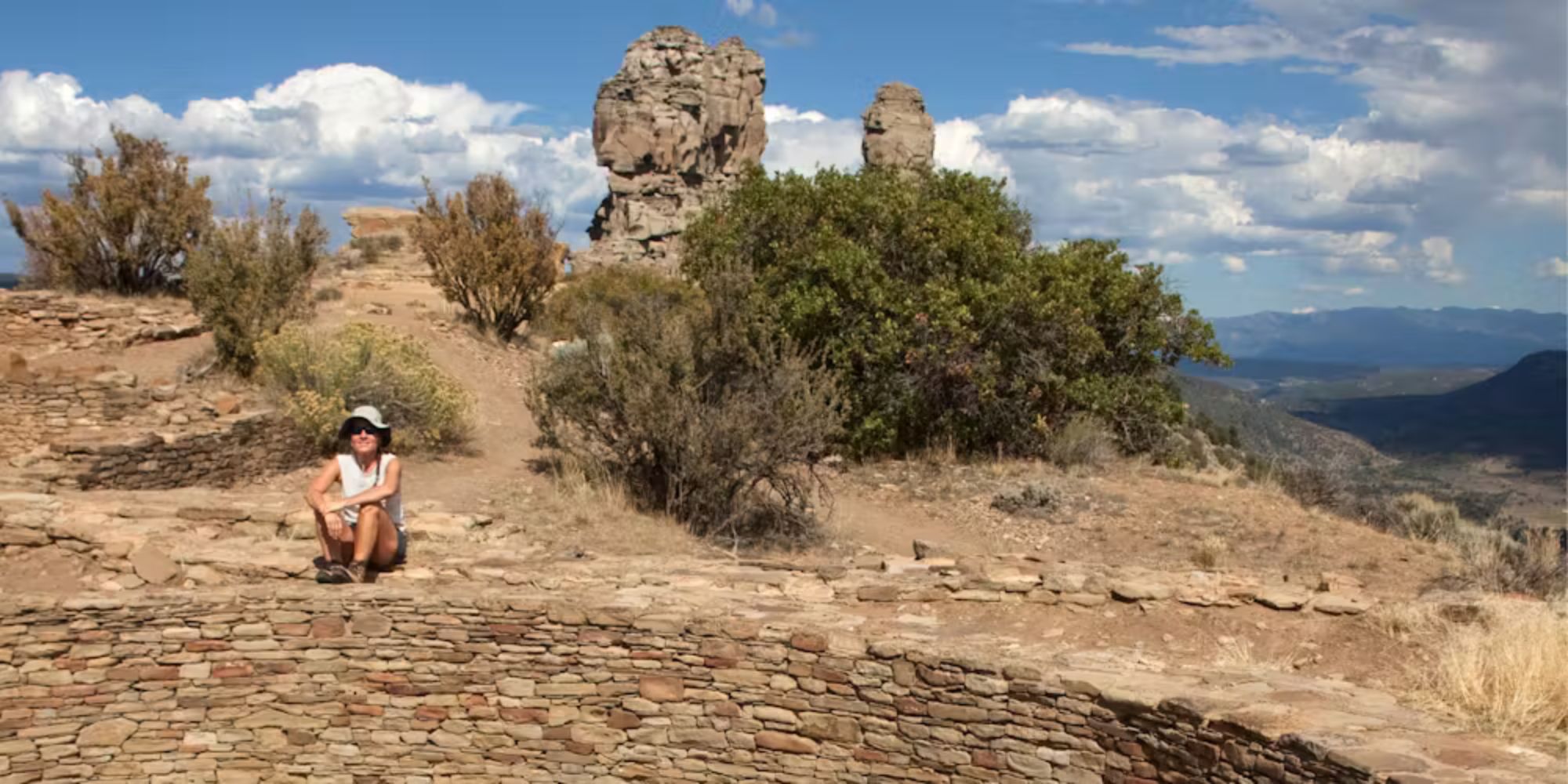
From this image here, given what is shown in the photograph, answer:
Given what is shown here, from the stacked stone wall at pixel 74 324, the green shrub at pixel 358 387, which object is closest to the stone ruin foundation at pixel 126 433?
the green shrub at pixel 358 387

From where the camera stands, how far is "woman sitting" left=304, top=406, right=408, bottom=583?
7.96 m

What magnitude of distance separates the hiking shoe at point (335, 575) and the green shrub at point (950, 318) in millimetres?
8614

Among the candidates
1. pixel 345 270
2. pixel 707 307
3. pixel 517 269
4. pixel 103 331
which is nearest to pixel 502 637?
pixel 707 307

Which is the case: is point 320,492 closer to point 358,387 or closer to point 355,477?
point 355,477

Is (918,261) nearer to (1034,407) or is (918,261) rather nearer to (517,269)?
(1034,407)

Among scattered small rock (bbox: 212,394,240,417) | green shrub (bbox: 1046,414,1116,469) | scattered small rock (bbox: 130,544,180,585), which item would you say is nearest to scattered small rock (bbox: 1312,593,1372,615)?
scattered small rock (bbox: 130,544,180,585)

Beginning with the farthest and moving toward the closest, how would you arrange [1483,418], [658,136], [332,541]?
[1483,418] → [658,136] → [332,541]

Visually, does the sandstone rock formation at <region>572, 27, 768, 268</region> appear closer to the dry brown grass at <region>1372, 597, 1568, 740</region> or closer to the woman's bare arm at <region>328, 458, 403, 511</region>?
the woman's bare arm at <region>328, 458, 403, 511</region>

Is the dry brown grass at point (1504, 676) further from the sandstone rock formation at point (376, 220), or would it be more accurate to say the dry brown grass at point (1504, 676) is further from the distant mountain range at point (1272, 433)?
the sandstone rock formation at point (376, 220)

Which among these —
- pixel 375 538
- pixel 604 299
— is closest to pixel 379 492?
pixel 375 538

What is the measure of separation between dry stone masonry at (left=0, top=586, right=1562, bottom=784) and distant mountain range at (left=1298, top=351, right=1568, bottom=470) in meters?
50.7

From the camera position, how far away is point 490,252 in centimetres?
2291

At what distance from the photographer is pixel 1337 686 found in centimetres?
639

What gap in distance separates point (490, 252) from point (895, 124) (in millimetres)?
34299
